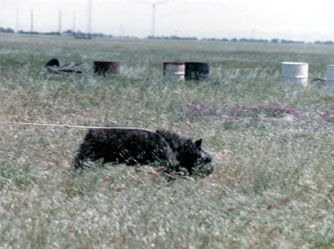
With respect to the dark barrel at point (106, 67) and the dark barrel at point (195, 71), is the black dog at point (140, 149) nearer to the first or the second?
the dark barrel at point (195, 71)

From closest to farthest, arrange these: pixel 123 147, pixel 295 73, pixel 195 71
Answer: pixel 123 147 < pixel 195 71 < pixel 295 73

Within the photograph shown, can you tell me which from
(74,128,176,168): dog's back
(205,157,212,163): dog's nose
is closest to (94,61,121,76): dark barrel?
(74,128,176,168): dog's back

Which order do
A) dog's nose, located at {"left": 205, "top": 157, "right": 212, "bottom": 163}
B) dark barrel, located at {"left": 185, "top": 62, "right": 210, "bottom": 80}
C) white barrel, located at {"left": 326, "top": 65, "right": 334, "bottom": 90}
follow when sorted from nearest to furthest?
dog's nose, located at {"left": 205, "top": 157, "right": 212, "bottom": 163}, white barrel, located at {"left": 326, "top": 65, "right": 334, "bottom": 90}, dark barrel, located at {"left": 185, "top": 62, "right": 210, "bottom": 80}

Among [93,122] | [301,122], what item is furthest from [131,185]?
[301,122]

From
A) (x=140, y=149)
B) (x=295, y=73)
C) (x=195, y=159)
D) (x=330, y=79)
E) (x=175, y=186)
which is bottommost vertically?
(x=175, y=186)

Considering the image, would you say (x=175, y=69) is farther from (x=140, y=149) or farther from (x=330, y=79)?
(x=140, y=149)

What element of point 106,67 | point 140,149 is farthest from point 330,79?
point 140,149

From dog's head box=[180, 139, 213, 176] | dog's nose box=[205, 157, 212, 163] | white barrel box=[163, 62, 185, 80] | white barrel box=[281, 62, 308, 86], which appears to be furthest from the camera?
white barrel box=[163, 62, 185, 80]

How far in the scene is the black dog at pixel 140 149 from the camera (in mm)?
7148

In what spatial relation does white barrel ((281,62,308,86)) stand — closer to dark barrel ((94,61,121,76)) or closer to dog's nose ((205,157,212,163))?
dark barrel ((94,61,121,76))

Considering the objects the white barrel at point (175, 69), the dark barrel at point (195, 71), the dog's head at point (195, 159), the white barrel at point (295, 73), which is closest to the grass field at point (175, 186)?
the dog's head at point (195, 159)

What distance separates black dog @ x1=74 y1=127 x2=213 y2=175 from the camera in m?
7.15

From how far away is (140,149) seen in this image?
7188 mm

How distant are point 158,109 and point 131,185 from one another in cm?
621
